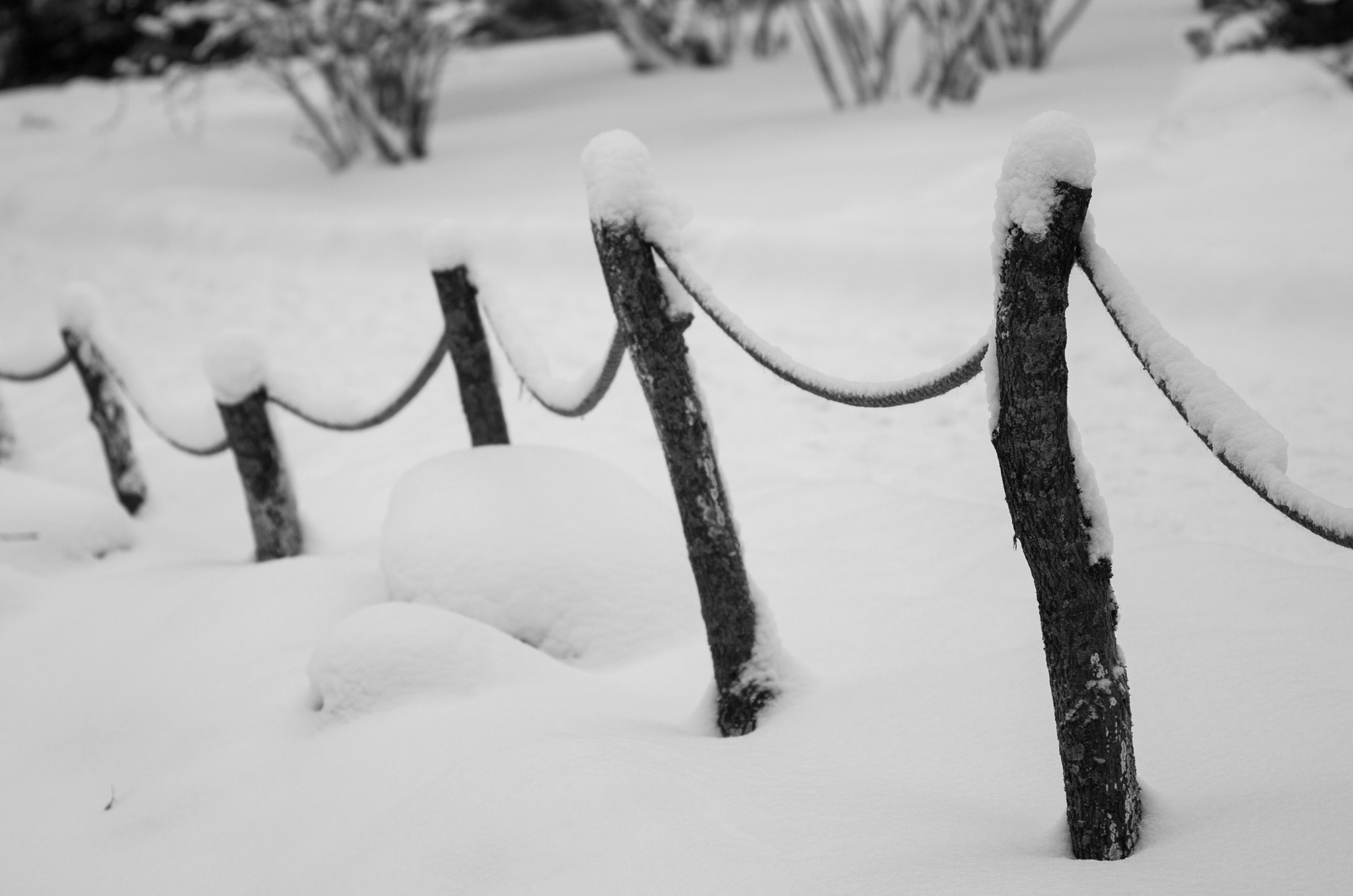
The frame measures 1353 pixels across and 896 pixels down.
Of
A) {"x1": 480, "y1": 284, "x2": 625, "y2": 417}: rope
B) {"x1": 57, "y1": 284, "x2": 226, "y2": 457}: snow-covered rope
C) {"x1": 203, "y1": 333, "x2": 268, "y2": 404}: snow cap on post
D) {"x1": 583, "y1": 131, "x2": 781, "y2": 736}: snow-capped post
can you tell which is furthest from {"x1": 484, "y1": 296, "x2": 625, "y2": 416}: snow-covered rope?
{"x1": 57, "y1": 284, "x2": 226, "y2": 457}: snow-covered rope

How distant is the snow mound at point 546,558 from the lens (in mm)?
2811

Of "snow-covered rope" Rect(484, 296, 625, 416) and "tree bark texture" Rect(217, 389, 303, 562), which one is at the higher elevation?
"snow-covered rope" Rect(484, 296, 625, 416)

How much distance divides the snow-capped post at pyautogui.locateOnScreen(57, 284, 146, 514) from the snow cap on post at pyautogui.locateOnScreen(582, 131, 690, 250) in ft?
8.89

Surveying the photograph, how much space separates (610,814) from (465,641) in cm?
76

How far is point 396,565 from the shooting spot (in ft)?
9.74

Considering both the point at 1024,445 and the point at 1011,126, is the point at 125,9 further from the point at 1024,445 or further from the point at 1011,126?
the point at 1024,445

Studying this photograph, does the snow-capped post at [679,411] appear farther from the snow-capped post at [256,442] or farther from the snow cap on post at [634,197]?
the snow-capped post at [256,442]

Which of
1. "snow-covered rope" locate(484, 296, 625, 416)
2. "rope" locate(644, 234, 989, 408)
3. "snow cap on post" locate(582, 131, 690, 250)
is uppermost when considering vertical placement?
"snow cap on post" locate(582, 131, 690, 250)

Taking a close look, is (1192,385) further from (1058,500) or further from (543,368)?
(543,368)

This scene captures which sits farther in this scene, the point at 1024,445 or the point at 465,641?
the point at 465,641

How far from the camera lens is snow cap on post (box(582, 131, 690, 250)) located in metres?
2.11

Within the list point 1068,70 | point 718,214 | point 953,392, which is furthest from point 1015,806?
point 1068,70

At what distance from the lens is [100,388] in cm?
413

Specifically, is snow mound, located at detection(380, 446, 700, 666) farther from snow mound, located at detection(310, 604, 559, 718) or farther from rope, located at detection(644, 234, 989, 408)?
rope, located at detection(644, 234, 989, 408)
